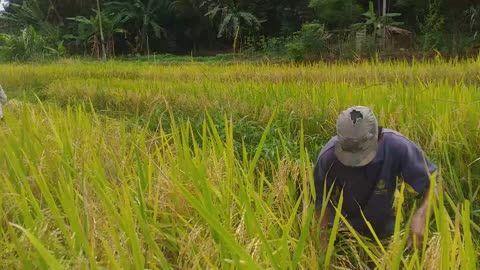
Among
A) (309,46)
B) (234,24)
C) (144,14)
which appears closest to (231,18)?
(234,24)

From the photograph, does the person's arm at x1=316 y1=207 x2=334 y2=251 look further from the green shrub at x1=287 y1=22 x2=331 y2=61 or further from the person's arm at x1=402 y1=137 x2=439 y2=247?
the green shrub at x1=287 y1=22 x2=331 y2=61

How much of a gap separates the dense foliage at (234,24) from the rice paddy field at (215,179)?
5010 millimetres

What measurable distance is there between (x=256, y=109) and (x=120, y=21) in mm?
14035

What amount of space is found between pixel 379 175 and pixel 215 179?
0.56 m

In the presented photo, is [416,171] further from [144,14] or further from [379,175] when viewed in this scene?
[144,14]

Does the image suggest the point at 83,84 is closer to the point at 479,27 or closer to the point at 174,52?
the point at 479,27

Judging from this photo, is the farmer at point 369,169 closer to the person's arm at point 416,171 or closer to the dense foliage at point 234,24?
the person's arm at point 416,171

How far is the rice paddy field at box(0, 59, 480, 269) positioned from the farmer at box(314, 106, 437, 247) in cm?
8

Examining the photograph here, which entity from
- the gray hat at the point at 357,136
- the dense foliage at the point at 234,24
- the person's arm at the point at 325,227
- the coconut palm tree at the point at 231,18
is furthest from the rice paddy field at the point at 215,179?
the coconut palm tree at the point at 231,18

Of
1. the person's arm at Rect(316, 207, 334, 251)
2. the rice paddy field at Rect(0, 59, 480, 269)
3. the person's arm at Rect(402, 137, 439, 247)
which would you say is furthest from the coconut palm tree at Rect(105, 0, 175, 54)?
the person's arm at Rect(402, 137, 439, 247)

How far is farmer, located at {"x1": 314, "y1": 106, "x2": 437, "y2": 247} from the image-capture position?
1509 mm

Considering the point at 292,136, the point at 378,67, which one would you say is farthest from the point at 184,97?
the point at 378,67

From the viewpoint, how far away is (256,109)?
3436mm

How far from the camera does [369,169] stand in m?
1.66
